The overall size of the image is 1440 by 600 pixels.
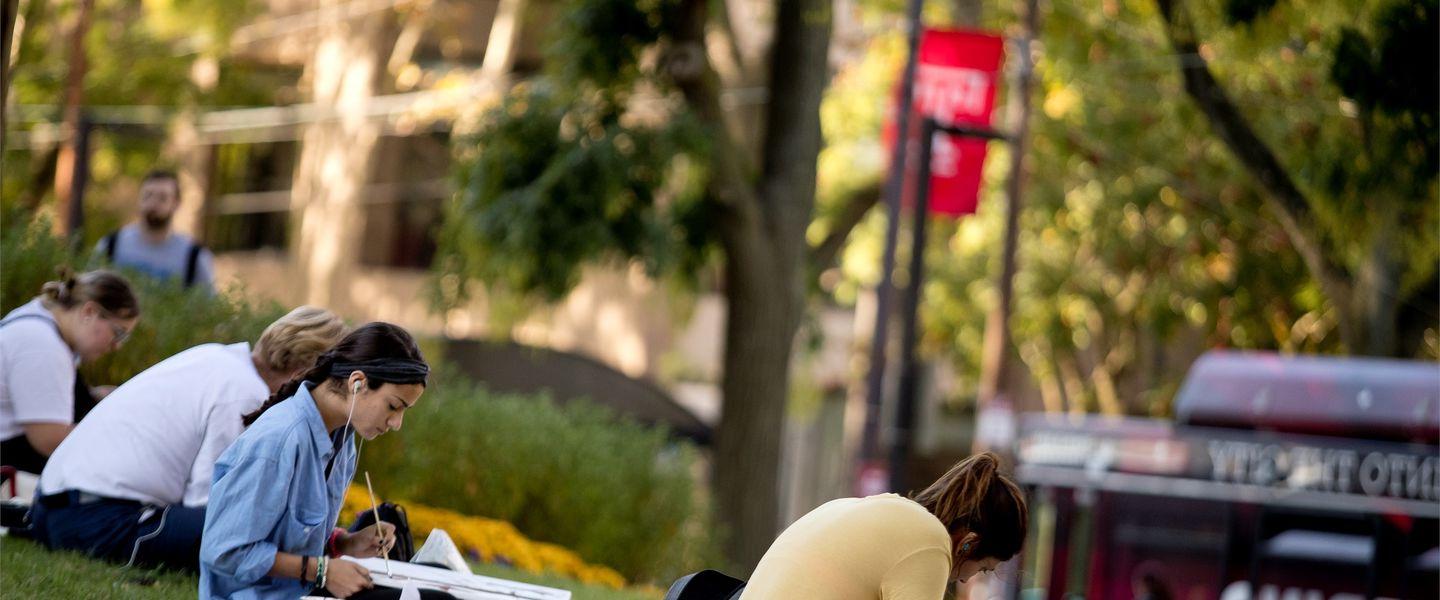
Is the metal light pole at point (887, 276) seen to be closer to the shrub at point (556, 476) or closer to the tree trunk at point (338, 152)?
the shrub at point (556, 476)

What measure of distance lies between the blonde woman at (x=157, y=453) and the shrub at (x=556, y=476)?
3541 mm

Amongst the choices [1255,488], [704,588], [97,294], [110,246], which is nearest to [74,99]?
[110,246]

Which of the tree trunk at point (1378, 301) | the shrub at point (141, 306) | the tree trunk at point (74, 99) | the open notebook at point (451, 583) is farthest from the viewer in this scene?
the tree trunk at point (74, 99)

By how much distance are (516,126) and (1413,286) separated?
23.3 ft

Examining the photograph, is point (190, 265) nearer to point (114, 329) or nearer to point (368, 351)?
point (114, 329)

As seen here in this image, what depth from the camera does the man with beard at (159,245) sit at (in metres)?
10.1

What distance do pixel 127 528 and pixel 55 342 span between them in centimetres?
88

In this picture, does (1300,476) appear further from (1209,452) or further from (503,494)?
(503,494)

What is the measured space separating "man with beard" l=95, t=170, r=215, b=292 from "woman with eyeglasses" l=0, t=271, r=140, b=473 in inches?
112

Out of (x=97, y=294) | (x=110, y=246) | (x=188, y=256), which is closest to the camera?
(x=97, y=294)

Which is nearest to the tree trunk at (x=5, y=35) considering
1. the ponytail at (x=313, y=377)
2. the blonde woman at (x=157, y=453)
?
the blonde woman at (x=157, y=453)

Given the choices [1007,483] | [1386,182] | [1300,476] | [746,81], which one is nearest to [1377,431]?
[1300,476]

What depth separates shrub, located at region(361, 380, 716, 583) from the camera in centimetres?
1088

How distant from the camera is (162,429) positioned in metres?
6.55
